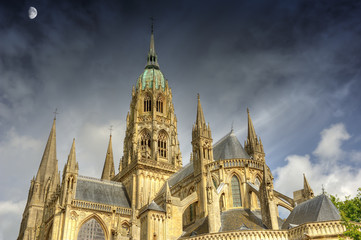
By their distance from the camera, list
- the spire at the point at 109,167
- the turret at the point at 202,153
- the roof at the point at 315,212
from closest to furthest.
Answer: the roof at the point at 315,212 → the turret at the point at 202,153 → the spire at the point at 109,167

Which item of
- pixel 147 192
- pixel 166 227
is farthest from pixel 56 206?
pixel 166 227

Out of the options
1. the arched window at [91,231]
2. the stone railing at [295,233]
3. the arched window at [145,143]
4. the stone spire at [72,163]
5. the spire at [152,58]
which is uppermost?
the spire at [152,58]

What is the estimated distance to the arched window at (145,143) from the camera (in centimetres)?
4696

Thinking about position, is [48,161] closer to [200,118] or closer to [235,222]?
[200,118]

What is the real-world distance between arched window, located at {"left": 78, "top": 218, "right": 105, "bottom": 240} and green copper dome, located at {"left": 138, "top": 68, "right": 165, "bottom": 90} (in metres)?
21.8

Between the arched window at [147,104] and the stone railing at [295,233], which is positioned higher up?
the arched window at [147,104]

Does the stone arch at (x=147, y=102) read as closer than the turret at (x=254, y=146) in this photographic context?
No

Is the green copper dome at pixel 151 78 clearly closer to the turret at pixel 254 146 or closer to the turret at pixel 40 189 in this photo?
the turret at pixel 40 189

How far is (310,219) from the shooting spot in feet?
76.9

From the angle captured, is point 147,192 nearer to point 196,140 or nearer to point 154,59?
point 196,140

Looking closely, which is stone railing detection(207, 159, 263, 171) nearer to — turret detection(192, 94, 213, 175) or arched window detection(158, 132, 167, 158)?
turret detection(192, 94, 213, 175)

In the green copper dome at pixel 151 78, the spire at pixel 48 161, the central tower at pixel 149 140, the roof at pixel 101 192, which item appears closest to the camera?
the roof at pixel 101 192

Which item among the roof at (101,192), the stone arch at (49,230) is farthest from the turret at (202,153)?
the stone arch at (49,230)

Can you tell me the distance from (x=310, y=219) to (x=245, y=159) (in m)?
8.87
